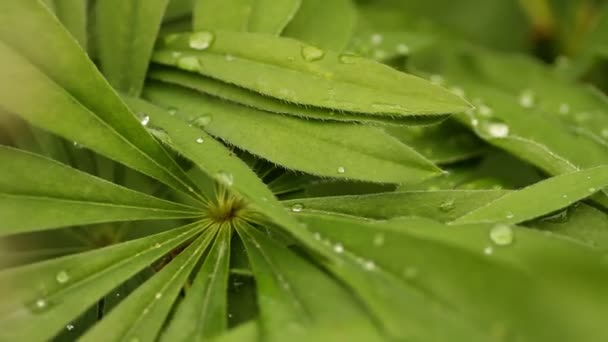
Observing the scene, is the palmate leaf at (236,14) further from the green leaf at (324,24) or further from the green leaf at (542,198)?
the green leaf at (542,198)

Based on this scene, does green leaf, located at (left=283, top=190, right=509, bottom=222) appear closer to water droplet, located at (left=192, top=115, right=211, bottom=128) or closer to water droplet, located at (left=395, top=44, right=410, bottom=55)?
water droplet, located at (left=192, top=115, right=211, bottom=128)

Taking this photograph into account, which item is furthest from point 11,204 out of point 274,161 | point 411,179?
point 411,179

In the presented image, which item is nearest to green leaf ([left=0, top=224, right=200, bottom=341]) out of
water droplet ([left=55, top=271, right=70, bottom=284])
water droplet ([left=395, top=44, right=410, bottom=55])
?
water droplet ([left=55, top=271, right=70, bottom=284])

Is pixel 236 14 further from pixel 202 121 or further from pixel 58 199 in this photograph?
pixel 58 199

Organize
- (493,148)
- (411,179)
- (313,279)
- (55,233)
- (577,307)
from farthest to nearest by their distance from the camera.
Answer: (493,148), (55,233), (411,179), (313,279), (577,307)

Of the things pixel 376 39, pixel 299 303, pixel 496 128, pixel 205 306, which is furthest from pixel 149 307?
pixel 376 39

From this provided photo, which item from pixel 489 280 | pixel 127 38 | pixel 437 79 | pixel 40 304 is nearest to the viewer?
pixel 489 280

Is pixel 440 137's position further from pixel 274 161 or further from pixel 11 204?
pixel 11 204
